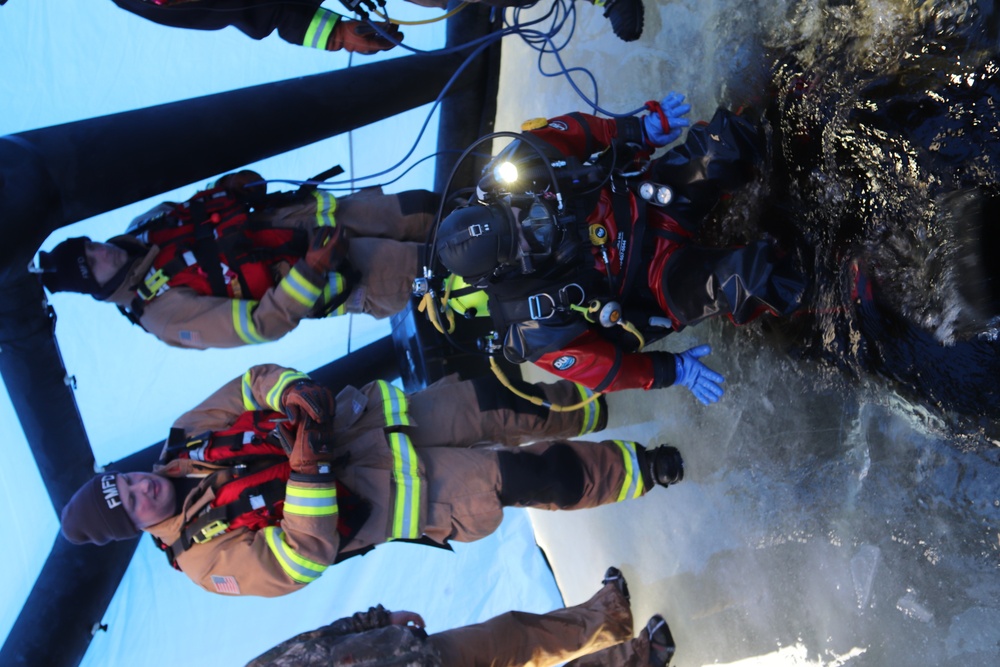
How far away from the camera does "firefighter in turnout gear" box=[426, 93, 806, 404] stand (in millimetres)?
1791

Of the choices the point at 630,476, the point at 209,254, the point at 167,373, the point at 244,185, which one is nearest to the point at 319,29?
the point at 244,185

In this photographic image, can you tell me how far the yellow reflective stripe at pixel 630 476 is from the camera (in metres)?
2.46

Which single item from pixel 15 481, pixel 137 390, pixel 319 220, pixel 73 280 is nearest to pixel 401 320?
pixel 319 220

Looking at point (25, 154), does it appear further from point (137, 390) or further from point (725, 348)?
point (725, 348)

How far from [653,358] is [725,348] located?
15.5 inches

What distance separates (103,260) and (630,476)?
195cm

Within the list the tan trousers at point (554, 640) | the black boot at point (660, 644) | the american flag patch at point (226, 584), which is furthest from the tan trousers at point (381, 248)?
the black boot at point (660, 644)

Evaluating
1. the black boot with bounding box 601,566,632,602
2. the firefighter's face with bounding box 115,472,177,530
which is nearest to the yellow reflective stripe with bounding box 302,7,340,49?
the firefighter's face with bounding box 115,472,177,530

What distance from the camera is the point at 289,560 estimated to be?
6.60 ft

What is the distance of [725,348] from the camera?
237 cm

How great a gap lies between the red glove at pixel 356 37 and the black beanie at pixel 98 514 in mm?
1717

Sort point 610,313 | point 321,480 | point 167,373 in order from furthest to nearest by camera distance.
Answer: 1. point 167,373
2. point 321,480
3. point 610,313

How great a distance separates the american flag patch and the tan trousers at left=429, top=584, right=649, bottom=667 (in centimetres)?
68

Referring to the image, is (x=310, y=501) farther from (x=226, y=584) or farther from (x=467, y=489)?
(x=467, y=489)
